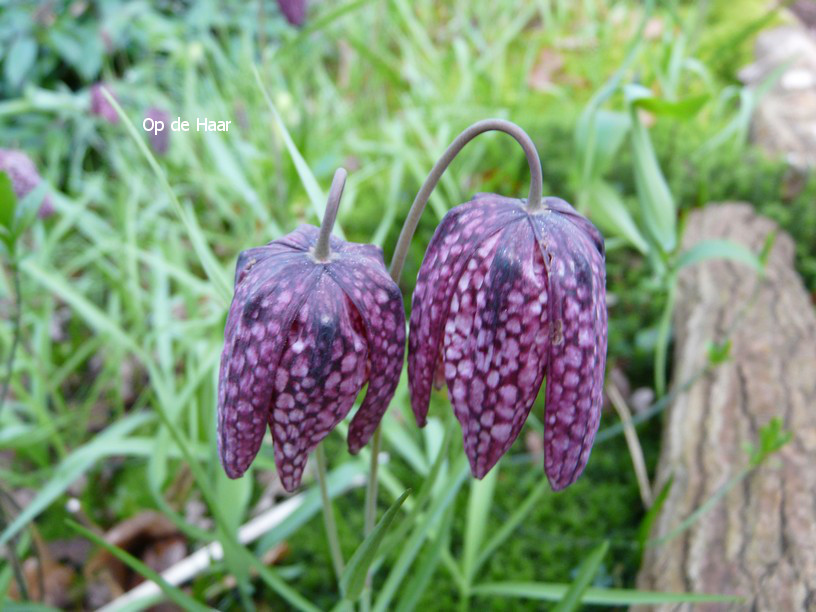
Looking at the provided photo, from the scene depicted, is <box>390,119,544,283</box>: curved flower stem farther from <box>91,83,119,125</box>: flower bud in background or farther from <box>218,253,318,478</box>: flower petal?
<box>91,83,119,125</box>: flower bud in background

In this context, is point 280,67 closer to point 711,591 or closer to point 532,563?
point 532,563

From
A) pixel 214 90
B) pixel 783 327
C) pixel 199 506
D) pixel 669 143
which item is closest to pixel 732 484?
pixel 783 327

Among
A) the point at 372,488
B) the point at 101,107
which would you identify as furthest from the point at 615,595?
the point at 101,107

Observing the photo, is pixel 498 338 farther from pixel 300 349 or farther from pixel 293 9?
pixel 293 9

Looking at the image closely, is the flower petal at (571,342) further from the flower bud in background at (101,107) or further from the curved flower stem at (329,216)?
the flower bud in background at (101,107)

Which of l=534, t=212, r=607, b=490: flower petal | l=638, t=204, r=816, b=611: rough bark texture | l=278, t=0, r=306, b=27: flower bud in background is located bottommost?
l=638, t=204, r=816, b=611: rough bark texture

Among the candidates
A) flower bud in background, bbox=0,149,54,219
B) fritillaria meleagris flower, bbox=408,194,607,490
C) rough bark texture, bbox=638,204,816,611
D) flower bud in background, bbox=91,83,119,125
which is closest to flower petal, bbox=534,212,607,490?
fritillaria meleagris flower, bbox=408,194,607,490

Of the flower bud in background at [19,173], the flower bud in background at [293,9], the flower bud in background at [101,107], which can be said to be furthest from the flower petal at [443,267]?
the flower bud in background at [101,107]
